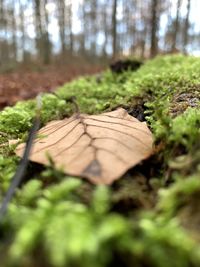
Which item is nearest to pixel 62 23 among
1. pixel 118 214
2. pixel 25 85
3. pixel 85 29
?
pixel 85 29

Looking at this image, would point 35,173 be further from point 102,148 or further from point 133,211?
point 133,211

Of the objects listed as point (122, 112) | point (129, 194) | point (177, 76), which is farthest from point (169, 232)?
point (177, 76)

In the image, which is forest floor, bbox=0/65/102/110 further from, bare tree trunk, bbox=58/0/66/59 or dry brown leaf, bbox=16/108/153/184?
bare tree trunk, bbox=58/0/66/59

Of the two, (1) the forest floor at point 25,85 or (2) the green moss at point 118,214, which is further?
(1) the forest floor at point 25,85

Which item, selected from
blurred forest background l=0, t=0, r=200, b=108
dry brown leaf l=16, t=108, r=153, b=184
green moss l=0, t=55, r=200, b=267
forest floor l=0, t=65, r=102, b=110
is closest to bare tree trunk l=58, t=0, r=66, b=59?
blurred forest background l=0, t=0, r=200, b=108

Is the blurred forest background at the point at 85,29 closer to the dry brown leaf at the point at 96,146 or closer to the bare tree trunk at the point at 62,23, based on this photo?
the bare tree trunk at the point at 62,23

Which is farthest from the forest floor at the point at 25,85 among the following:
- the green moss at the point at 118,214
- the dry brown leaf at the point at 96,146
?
the green moss at the point at 118,214

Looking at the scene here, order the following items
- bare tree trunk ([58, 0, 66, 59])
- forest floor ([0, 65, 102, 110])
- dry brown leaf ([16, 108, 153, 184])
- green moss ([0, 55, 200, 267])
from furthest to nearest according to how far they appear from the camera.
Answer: bare tree trunk ([58, 0, 66, 59])
forest floor ([0, 65, 102, 110])
dry brown leaf ([16, 108, 153, 184])
green moss ([0, 55, 200, 267])

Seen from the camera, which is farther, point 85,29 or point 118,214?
point 85,29

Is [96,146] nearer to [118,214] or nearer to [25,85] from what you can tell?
[118,214]
